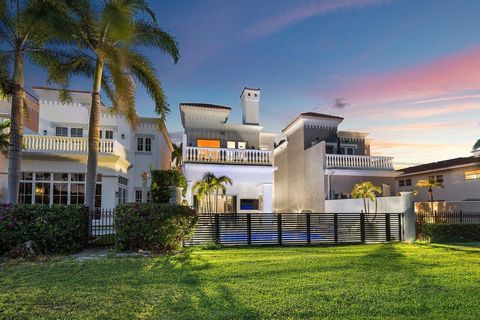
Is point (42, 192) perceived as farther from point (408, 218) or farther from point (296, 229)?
point (408, 218)

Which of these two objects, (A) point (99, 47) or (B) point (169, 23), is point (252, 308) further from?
(B) point (169, 23)

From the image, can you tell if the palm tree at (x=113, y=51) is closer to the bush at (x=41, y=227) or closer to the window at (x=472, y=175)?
the bush at (x=41, y=227)

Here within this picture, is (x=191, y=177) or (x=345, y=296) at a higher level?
(x=191, y=177)

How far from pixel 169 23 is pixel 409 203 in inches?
531

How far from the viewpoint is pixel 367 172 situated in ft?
72.6

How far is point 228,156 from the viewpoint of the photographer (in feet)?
64.3

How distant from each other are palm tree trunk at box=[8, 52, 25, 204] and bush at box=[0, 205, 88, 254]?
1452 millimetres

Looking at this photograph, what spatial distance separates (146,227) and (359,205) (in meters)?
12.4

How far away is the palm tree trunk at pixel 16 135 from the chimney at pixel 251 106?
45.1 feet

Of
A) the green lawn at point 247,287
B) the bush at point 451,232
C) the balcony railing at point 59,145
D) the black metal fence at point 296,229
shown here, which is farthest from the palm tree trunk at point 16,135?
the bush at point 451,232

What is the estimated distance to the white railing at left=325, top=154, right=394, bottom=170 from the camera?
71.3 feet

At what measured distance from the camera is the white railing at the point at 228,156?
19.2 m

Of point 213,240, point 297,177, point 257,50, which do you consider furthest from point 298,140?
point 213,240

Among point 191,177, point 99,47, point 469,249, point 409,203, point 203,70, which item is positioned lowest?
point 469,249
